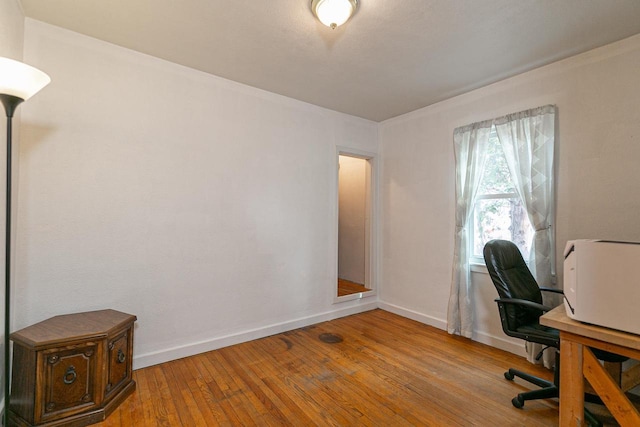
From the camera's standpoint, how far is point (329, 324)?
3561mm

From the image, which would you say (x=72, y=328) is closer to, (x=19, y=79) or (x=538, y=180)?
(x=19, y=79)

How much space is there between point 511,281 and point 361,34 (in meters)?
2.24

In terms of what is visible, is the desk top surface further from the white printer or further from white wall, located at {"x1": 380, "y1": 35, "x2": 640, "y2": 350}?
white wall, located at {"x1": 380, "y1": 35, "x2": 640, "y2": 350}

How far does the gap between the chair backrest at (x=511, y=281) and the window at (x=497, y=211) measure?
1.58ft

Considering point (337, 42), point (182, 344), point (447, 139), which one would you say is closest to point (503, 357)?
point (447, 139)

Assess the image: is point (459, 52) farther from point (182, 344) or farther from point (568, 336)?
point (182, 344)

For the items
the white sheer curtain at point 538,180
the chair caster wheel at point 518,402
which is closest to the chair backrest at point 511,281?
the white sheer curtain at point 538,180

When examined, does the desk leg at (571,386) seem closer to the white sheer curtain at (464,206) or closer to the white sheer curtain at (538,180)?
the white sheer curtain at (538,180)

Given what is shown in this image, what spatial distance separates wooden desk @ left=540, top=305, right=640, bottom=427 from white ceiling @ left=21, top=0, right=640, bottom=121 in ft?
6.50

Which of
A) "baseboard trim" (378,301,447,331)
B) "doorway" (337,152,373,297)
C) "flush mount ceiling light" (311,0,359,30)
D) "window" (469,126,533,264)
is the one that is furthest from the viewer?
"doorway" (337,152,373,297)

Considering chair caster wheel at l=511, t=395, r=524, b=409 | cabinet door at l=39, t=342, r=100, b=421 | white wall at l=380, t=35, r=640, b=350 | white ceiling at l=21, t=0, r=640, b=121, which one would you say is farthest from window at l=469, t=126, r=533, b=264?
cabinet door at l=39, t=342, r=100, b=421

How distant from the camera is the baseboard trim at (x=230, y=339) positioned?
251 cm

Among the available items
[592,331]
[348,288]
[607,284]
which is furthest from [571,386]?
[348,288]

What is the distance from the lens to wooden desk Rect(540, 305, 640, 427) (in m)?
1.36
